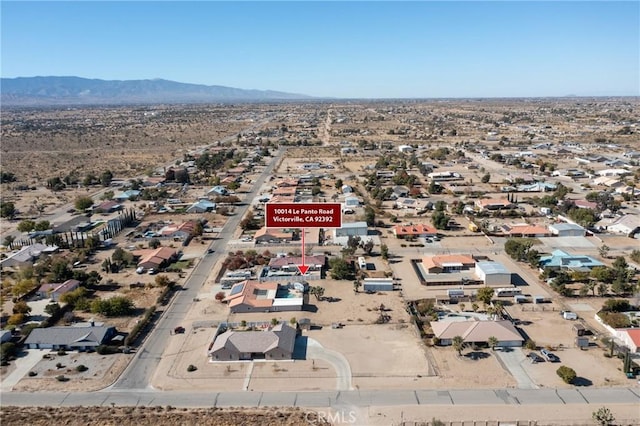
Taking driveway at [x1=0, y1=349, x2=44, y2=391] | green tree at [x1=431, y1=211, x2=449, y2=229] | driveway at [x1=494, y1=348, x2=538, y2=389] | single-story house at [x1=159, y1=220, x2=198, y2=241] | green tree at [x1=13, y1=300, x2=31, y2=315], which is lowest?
driveway at [x1=0, y1=349, x2=44, y2=391]

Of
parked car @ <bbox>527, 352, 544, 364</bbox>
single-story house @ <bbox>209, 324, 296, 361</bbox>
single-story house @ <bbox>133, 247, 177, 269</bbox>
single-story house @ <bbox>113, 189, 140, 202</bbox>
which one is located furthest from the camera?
single-story house @ <bbox>113, 189, 140, 202</bbox>

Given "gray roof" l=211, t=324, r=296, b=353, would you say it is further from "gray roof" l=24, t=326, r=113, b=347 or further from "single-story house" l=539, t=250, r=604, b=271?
"single-story house" l=539, t=250, r=604, b=271

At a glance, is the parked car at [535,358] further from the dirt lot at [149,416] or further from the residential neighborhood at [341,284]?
the dirt lot at [149,416]

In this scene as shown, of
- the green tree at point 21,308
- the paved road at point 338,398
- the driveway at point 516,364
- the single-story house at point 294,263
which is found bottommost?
the paved road at point 338,398

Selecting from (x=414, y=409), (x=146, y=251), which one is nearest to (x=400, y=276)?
(x=414, y=409)

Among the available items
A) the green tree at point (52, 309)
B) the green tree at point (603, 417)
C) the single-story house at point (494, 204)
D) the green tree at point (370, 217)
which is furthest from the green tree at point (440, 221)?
the green tree at point (52, 309)

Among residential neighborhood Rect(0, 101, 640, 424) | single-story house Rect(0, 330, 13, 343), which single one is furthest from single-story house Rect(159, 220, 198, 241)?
single-story house Rect(0, 330, 13, 343)

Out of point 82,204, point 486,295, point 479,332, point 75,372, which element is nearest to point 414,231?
Answer: point 486,295
